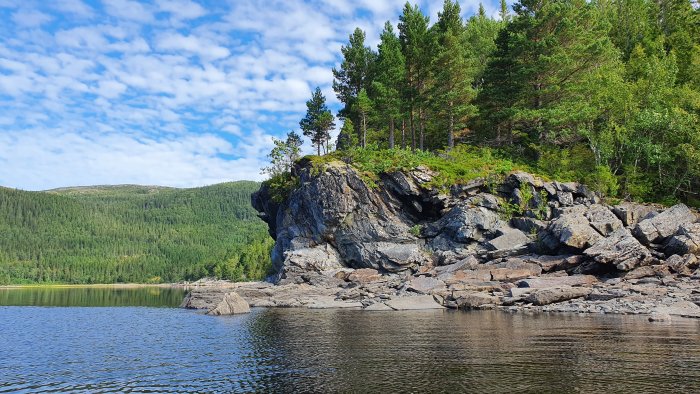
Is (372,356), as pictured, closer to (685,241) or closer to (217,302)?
(685,241)

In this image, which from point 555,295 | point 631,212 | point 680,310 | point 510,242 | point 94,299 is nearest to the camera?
point 680,310

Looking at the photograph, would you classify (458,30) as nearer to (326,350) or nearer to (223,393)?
(326,350)

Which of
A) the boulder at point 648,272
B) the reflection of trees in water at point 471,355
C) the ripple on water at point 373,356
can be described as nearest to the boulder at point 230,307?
the ripple on water at point 373,356

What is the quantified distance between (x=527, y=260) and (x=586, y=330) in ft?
74.4

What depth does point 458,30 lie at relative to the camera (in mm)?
76125

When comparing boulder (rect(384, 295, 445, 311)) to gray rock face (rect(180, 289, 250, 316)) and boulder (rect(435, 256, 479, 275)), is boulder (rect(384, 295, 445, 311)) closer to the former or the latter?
boulder (rect(435, 256, 479, 275))

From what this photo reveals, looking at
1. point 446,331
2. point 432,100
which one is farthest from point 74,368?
point 432,100

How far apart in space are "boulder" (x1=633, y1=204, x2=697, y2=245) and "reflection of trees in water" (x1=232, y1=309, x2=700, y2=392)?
685 inches

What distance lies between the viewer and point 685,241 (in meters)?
46.3

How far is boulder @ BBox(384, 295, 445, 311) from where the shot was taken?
47.2 metres

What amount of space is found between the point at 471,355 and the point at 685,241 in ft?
120

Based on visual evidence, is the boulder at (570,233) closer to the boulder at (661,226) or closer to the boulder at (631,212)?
the boulder at (661,226)

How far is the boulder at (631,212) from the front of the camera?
5478 centimetres

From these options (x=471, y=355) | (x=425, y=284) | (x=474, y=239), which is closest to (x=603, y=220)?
(x=474, y=239)
